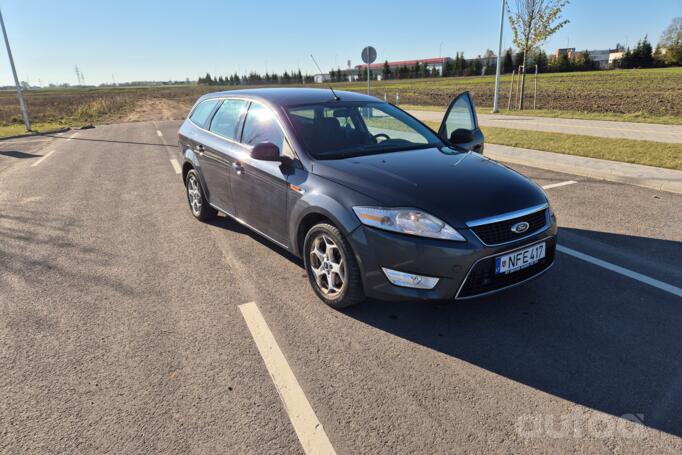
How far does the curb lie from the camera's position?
278 inches

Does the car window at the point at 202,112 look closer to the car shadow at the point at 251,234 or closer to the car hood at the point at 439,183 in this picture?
the car shadow at the point at 251,234

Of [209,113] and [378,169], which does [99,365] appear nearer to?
[378,169]

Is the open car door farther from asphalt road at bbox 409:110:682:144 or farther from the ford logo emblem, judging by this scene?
asphalt road at bbox 409:110:682:144

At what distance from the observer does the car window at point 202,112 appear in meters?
5.61

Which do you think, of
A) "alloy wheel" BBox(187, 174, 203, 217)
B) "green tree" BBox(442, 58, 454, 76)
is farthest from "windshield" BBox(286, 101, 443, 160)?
"green tree" BBox(442, 58, 454, 76)

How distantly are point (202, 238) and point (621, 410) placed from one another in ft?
14.6

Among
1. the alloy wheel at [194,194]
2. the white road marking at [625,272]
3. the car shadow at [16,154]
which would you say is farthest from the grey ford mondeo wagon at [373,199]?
the car shadow at [16,154]

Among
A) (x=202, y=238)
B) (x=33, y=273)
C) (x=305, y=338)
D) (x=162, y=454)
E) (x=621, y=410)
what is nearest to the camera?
(x=162, y=454)

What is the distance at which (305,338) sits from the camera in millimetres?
3283

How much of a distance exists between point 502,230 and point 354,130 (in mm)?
1858

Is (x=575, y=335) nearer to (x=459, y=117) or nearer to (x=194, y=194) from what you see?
(x=459, y=117)

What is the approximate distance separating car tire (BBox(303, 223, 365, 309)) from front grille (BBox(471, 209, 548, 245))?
92cm

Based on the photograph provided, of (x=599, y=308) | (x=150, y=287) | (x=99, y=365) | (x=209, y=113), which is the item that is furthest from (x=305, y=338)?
(x=209, y=113)

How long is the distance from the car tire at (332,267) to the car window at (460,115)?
9.09 ft
